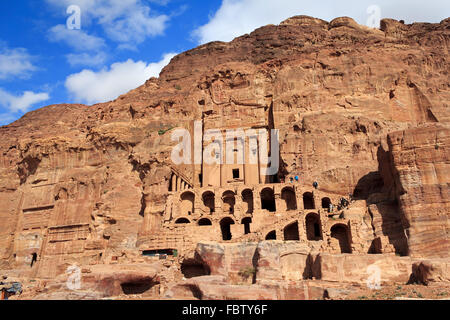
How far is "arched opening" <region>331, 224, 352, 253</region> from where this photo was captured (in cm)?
2827

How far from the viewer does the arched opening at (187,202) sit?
3609 centimetres

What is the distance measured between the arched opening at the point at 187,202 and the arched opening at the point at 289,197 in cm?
879

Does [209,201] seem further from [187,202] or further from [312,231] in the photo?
[312,231]

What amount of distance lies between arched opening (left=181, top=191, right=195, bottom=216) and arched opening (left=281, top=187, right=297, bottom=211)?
879 cm

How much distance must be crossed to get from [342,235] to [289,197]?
721 cm

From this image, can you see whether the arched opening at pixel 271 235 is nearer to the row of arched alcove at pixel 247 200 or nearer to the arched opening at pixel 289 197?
the row of arched alcove at pixel 247 200

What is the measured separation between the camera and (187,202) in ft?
120

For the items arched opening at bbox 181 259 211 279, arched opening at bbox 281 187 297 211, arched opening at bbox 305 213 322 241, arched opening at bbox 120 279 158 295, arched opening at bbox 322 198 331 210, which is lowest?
arched opening at bbox 120 279 158 295

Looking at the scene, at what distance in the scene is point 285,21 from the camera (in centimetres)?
6525

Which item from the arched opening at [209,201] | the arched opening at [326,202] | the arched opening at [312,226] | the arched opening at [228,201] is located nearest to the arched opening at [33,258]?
the arched opening at [209,201]

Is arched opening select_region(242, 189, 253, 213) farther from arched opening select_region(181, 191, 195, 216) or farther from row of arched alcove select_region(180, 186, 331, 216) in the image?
arched opening select_region(181, 191, 195, 216)

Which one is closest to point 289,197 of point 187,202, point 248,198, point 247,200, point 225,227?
point 248,198

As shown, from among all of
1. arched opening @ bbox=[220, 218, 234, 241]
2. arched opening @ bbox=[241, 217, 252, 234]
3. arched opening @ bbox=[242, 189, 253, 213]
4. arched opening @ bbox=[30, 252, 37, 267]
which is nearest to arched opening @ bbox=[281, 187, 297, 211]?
arched opening @ bbox=[242, 189, 253, 213]
